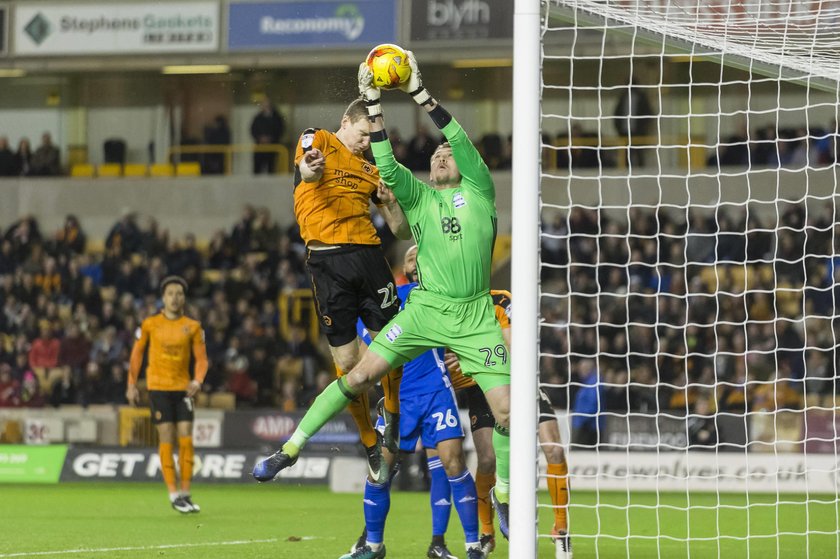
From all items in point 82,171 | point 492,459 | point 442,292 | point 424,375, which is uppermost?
point 442,292

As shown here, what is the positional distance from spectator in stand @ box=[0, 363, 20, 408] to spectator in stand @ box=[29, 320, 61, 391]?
0.40 meters

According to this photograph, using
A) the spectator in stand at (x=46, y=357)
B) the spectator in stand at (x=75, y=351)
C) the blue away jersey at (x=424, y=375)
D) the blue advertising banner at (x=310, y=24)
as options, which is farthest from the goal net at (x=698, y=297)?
the spectator in stand at (x=46, y=357)

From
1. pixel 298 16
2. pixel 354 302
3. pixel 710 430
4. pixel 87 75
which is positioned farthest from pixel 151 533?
pixel 87 75

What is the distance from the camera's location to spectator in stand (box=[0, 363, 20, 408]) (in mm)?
21234

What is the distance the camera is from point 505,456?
23.0 ft

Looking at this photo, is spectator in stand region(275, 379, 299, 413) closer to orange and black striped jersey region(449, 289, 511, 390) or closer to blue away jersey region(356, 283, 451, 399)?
orange and black striped jersey region(449, 289, 511, 390)

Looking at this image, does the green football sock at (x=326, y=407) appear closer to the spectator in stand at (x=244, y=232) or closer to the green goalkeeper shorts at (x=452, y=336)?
the green goalkeeper shorts at (x=452, y=336)

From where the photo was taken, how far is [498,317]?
824 centimetres

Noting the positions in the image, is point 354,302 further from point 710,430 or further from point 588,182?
point 588,182

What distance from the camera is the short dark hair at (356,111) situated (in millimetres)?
7520

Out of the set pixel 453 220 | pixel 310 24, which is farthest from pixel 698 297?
pixel 453 220

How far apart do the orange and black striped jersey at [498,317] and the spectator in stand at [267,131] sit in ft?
52.8

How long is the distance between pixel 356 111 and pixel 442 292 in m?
1.43

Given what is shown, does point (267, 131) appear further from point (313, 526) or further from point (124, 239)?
point (313, 526)
